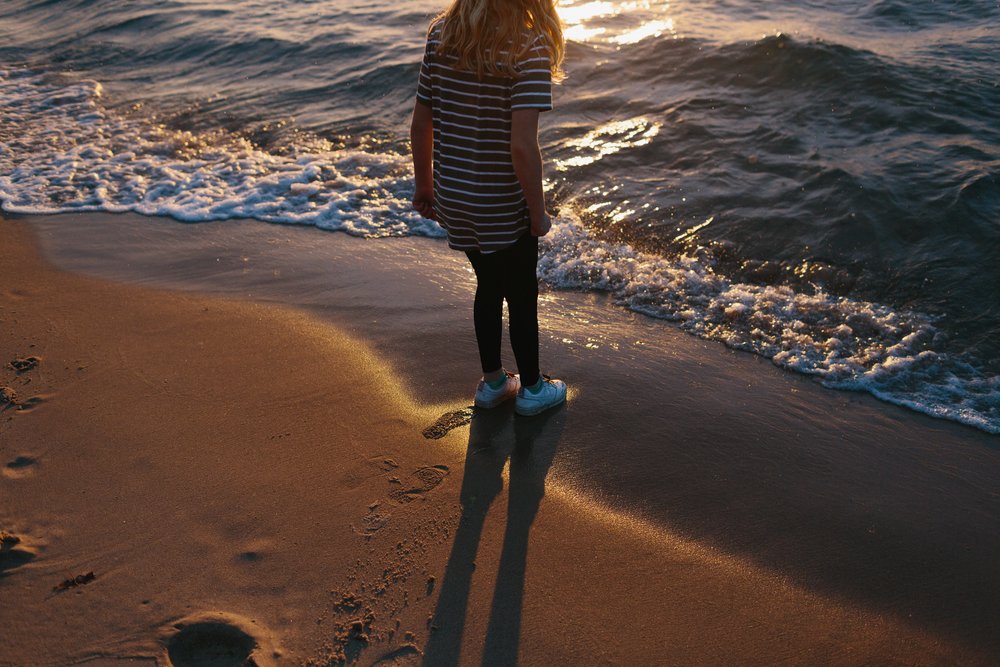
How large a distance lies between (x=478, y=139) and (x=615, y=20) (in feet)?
27.6

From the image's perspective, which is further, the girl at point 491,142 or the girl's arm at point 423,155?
the girl's arm at point 423,155

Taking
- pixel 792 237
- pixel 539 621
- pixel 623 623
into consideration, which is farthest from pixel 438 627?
pixel 792 237

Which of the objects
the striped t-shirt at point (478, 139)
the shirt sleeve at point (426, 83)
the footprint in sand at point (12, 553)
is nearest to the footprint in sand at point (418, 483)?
the striped t-shirt at point (478, 139)

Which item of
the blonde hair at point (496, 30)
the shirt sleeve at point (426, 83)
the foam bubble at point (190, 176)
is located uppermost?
the blonde hair at point (496, 30)

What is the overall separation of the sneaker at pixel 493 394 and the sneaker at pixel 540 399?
0.06 meters

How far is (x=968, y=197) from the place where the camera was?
5.30 meters

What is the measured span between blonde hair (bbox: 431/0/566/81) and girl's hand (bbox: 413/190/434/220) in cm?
62

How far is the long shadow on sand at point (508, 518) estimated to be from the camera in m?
2.26

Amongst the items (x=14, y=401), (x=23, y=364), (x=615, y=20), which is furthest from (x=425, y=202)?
(x=615, y=20)

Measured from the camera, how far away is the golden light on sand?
31.2 feet

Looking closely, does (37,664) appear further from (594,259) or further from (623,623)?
(594,259)

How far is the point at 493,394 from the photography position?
→ 3398mm

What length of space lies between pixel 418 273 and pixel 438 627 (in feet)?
9.17

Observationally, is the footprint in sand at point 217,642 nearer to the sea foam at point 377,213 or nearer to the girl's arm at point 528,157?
the girl's arm at point 528,157
